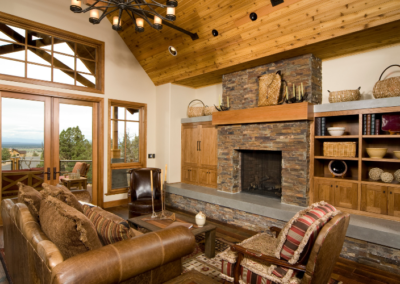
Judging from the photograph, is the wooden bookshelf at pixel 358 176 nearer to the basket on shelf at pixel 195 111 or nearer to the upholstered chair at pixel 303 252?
the upholstered chair at pixel 303 252

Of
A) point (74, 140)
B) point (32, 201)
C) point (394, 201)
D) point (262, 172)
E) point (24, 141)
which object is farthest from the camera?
point (74, 140)

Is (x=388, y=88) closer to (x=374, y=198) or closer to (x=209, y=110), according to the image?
(x=374, y=198)

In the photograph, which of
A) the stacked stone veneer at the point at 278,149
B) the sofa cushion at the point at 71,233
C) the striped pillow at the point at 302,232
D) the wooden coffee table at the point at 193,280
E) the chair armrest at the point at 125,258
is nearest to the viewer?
the chair armrest at the point at 125,258

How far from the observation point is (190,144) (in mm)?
5723

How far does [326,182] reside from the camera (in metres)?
3.65

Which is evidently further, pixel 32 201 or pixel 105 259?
pixel 32 201

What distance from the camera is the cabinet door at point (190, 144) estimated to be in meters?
5.59

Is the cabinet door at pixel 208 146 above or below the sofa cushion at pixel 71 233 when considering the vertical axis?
above

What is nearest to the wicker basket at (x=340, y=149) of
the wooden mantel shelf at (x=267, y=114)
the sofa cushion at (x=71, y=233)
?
the wooden mantel shelf at (x=267, y=114)

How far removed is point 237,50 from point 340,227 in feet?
10.7

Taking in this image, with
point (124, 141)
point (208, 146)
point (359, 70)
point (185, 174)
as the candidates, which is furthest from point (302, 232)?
point (124, 141)

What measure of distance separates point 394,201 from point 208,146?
3.27m

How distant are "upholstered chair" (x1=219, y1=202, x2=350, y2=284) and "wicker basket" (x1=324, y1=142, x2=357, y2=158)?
6.53 feet

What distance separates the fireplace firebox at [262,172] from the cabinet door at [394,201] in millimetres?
→ 1529
